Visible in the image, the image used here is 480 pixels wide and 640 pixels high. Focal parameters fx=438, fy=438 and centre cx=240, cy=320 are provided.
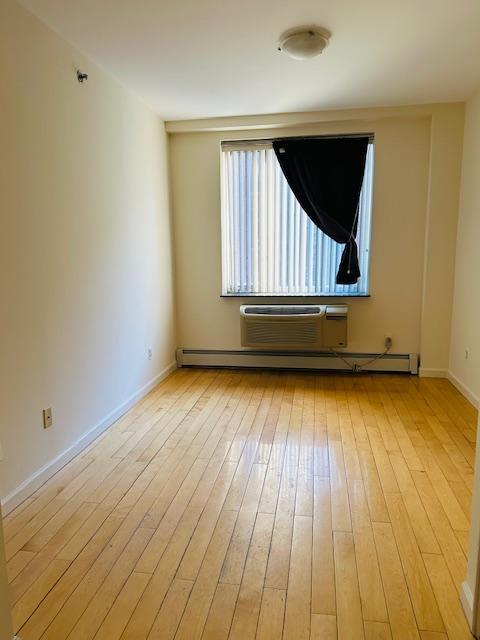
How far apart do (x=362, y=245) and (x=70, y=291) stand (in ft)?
9.38

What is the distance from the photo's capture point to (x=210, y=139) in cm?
446

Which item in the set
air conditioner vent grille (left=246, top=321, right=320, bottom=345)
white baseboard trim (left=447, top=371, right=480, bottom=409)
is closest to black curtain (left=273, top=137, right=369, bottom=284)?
air conditioner vent grille (left=246, top=321, right=320, bottom=345)

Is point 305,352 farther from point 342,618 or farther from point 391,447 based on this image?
point 342,618

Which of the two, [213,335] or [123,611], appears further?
[213,335]

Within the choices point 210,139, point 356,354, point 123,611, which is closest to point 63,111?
point 210,139

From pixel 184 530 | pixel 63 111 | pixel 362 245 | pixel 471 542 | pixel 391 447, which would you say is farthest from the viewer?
pixel 362 245

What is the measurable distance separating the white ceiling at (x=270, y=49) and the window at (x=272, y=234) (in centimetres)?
65

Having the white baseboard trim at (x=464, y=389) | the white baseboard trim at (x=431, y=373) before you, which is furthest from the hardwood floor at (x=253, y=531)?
the white baseboard trim at (x=431, y=373)

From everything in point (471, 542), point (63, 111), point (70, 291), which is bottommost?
point (471, 542)

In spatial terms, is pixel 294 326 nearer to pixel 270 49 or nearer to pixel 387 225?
pixel 387 225

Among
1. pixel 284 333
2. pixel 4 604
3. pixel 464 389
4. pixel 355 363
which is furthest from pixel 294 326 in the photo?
pixel 4 604

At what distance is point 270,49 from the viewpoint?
2.79 m

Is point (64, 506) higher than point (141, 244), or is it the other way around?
point (141, 244)

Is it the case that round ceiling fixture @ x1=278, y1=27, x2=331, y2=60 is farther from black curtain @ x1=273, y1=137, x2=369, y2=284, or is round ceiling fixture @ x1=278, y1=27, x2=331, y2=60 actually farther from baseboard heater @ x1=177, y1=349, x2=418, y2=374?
baseboard heater @ x1=177, y1=349, x2=418, y2=374
